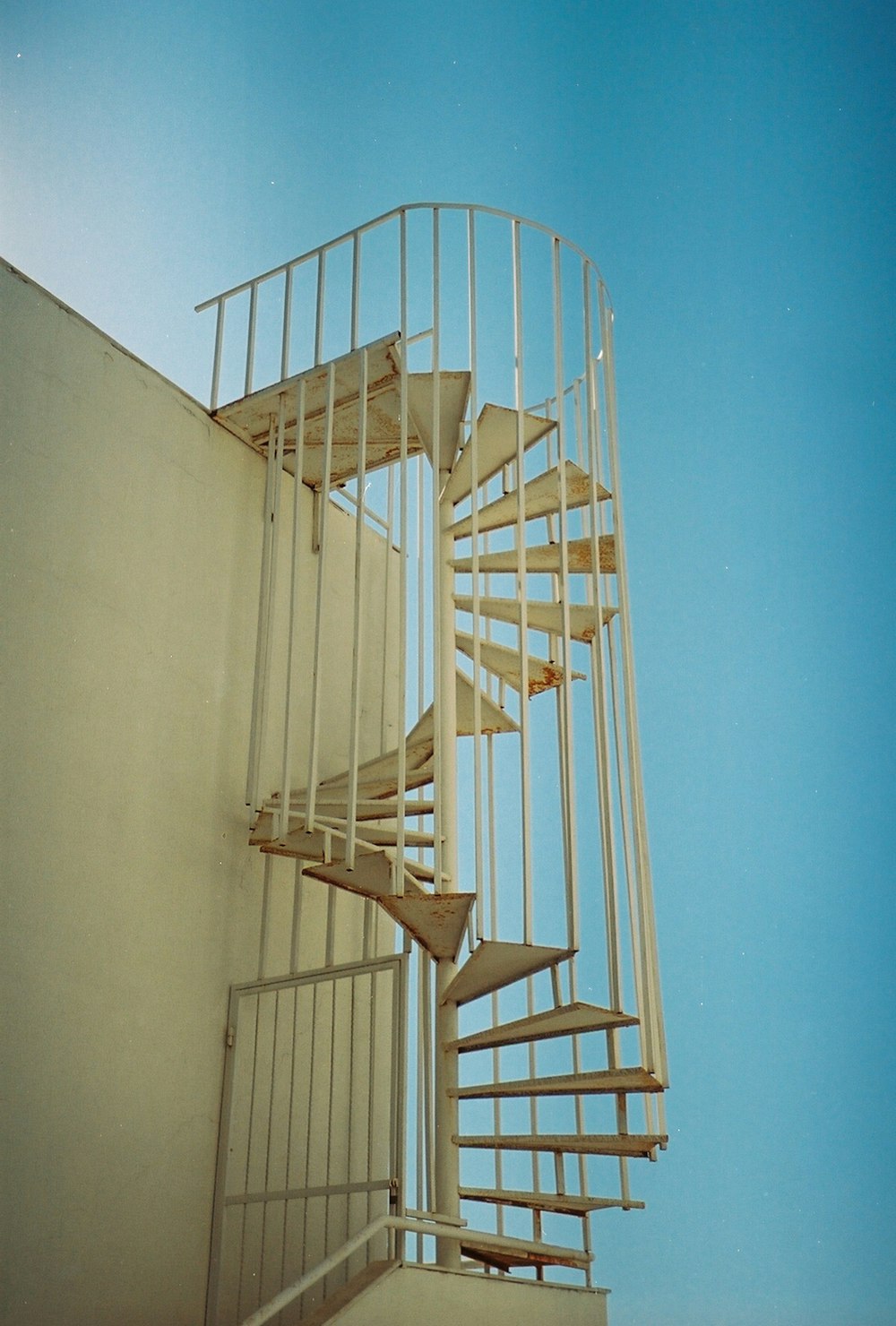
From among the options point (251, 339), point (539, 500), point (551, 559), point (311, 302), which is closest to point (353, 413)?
point (251, 339)

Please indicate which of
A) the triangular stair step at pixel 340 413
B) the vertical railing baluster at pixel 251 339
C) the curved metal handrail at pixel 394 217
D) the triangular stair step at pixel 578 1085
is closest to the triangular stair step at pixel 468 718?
the triangular stair step at pixel 340 413

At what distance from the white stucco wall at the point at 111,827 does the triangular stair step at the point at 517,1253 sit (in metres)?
0.90

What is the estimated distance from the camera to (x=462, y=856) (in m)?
7.46

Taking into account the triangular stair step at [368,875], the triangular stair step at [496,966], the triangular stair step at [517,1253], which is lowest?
the triangular stair step at [517,1253]

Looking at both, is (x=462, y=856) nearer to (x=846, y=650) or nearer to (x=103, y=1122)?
(x=846, y=650)

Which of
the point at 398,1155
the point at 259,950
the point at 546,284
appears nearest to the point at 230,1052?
the point at 259,950

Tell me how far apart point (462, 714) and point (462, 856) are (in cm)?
296

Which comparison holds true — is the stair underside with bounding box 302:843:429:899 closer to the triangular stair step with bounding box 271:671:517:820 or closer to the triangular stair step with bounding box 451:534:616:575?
the triangular stair step with bounding box 271:671:517:820

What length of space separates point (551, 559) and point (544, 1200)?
7.09 feet

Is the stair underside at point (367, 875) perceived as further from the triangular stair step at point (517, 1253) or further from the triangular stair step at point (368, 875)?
the triangular stair step at point (517, 1253)

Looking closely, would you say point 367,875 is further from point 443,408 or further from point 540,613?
point 443,408

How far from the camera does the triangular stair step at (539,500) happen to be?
4.55 metres

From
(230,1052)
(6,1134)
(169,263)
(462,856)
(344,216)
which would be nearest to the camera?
(6,1134)

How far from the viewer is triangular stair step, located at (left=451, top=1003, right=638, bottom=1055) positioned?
3781 millimetres
